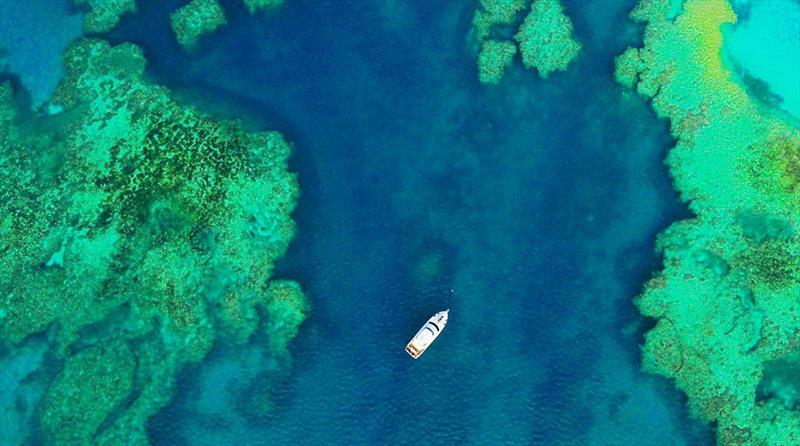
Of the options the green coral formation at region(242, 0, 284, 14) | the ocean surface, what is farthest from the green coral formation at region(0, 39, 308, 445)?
A: the green coral formation at region(242, 0, 284, 14)

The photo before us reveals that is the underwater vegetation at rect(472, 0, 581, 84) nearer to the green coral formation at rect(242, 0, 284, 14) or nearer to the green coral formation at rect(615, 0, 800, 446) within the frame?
the green coral formation at rect(615, 0, 800, 446)

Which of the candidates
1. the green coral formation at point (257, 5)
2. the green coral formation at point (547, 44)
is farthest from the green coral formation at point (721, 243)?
the green coral formation at point (257, 5)


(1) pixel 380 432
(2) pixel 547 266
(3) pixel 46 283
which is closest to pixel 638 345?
(2) pixel 547 266

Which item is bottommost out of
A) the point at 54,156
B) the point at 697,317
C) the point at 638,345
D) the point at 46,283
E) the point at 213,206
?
the point at 46,283

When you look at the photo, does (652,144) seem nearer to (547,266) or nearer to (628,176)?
(628,176)

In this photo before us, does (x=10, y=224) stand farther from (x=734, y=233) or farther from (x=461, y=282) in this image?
(x=734, y=233)

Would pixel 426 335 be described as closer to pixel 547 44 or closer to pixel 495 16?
pixel 547 44

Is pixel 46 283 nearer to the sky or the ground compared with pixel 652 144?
nearer to the ground

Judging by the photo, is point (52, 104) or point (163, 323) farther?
point (52, 104)
